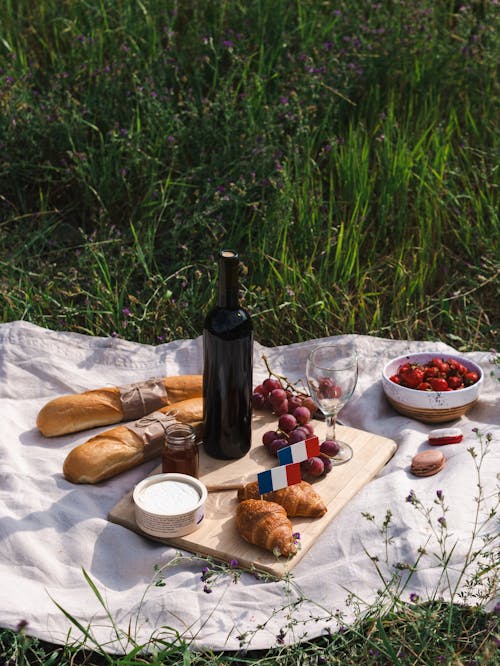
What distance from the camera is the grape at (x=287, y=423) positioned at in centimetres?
301

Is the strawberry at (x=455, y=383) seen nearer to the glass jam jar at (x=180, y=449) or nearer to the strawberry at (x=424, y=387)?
the strawberry at (x=424, y=387)

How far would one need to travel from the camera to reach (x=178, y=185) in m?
4.39

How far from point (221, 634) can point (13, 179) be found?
3.19m

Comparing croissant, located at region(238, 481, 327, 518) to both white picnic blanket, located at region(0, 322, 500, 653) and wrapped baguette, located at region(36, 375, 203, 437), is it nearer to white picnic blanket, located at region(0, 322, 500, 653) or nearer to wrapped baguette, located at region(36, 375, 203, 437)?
white picnic blanket, located at region(0, 322, 500, 653)

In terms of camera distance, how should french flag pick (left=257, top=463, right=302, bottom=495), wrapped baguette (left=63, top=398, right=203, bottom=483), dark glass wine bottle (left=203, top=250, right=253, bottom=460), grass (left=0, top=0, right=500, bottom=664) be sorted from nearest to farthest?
1. french flag pick (left=257, top=463, right=302, bottom=495)
2. dark glass wine bottle (left=203, top=250, right=253, bottom=460)
3. wrapped baguette (left=63, top=398, right=203, bottom=483)
4. grass (left=0, top=0, right=500, bottom=664)

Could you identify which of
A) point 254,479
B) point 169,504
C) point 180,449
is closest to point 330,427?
point 254,479

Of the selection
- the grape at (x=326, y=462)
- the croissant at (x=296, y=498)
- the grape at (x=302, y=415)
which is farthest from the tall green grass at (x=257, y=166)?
the croissant at (x=296, y=498)

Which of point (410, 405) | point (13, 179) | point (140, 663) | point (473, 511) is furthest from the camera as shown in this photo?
point (13, 179)

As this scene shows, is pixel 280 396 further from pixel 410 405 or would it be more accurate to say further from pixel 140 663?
pixel 140 663

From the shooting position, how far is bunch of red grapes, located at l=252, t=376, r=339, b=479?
113 inches

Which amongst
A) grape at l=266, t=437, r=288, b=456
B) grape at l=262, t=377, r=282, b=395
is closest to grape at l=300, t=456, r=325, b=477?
grape at l=266, t=437, r=288, b=456

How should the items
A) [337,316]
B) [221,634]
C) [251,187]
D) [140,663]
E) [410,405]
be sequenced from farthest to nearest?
[251,187] → [337,316] → [410,405] → [221,634] → [140,663]

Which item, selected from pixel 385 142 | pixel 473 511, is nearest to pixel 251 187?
pixel 385 142

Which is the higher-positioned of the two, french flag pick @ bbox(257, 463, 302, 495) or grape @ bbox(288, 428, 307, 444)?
french flag pick @ bbox(257, 463, 302, 495)
